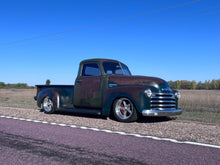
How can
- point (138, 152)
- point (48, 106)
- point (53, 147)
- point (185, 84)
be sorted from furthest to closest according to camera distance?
point (185, 84)
point (48, 106)
point (53, 147)
point (138, 152)

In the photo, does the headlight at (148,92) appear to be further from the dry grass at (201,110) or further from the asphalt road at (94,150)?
the dry grass at (201,110)

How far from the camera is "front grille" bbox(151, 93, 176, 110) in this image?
6.90 m

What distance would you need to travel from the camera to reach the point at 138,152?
386 cm

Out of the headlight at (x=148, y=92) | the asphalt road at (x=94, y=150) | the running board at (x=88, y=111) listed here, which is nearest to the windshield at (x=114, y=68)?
the running board at (x=88, y=111)

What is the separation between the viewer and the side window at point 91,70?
8344 millimetres

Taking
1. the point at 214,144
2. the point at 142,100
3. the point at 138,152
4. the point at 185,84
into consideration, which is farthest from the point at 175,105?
the point at 185,84

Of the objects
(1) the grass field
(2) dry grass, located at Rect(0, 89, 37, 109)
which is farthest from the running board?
(2) dry grass, located at Rect(0, 89, 37, 109)

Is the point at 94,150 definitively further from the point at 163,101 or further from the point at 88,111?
the point at 88,111

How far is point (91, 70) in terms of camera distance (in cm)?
852

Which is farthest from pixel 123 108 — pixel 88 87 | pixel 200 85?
pixel 200 85

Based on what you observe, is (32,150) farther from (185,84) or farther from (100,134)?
(185,84)

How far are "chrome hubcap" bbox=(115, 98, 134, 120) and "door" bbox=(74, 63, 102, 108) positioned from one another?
0.83m

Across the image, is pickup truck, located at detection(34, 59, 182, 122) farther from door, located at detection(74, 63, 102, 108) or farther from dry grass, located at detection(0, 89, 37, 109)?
dry grass, located at detection(0, 89, 37, 109)

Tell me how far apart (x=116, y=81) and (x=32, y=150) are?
13.9ft
